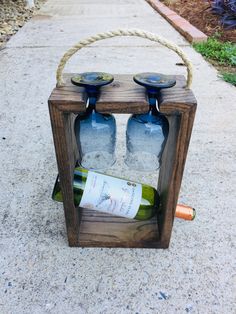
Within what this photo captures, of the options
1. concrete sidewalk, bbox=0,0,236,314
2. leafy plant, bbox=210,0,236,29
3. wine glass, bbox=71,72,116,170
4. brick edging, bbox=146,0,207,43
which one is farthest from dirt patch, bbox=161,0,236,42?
wine glass, bbox=71,72,116,170

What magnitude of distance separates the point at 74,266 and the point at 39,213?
35 cm

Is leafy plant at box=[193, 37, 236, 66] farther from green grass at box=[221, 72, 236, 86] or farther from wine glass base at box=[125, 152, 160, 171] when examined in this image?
wine glass base at box=[125, 152, 160, 171]

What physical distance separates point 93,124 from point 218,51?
9.68 feet

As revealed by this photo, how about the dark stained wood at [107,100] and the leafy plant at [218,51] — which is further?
the leafy plant at [218,51]

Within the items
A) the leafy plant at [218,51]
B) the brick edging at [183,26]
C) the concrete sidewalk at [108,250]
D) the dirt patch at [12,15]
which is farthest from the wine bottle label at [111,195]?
the dirt patch at [12,15]

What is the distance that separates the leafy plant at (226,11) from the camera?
14.0 feet

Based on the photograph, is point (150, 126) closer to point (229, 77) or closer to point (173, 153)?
point (173, 153)

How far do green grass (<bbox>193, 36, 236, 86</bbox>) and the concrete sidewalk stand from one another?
0.77 feet

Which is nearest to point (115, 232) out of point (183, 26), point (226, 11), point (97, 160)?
point (97, 160)

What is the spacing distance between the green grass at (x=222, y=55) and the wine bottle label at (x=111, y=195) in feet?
6.69

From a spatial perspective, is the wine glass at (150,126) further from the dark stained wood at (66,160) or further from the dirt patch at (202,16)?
the dirt patch at (202,16)

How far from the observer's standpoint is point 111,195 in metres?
1.17

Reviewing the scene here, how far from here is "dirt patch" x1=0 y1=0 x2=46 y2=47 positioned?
427 cm

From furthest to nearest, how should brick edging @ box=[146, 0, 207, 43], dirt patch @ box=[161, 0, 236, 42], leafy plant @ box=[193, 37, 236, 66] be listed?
dirt patch @ box=[161, 0, 236, 42] < brick edging @ box=[146, 0, 207, 43] < leafy plant @ box=[193, 37, 236, 66]
